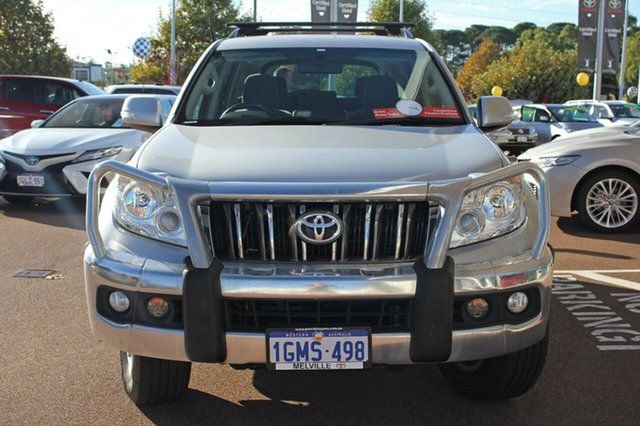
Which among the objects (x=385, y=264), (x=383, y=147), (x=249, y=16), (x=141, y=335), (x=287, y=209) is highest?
(x=249, y=16)

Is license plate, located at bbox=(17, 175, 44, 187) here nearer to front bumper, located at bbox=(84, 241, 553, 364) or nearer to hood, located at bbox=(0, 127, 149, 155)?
hood, located at bbox=(0, 127, 149, 155)

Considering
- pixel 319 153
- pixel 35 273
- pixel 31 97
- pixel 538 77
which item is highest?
pixel 538 77

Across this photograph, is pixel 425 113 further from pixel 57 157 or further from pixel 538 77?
pixel 538 77

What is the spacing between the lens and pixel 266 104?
4.32 m

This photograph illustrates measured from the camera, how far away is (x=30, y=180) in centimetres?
912

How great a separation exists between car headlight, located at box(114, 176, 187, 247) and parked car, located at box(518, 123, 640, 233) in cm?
601

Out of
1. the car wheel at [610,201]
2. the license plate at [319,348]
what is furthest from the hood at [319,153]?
the car wheel at [610,201]

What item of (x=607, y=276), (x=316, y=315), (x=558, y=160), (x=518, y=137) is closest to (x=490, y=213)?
(x=316, y=315)

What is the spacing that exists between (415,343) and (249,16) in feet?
169

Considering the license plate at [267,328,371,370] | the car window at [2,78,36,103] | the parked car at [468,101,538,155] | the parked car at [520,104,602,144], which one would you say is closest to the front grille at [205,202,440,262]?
the license plate at [267,328,371,370]

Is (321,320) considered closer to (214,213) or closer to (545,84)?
(214,213)

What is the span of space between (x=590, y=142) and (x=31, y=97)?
10.5 m

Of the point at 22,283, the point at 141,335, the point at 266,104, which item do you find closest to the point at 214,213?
the point at 141,335

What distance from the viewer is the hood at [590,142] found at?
8297 millimetres
